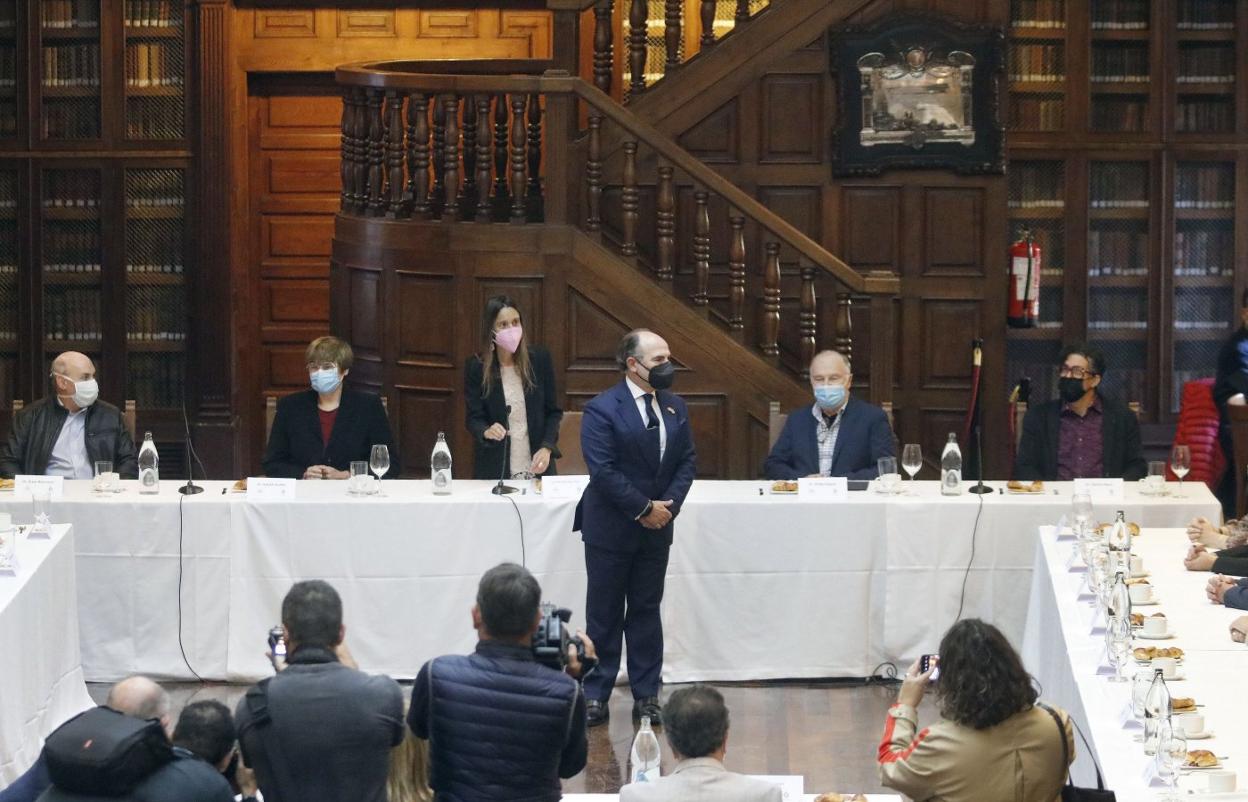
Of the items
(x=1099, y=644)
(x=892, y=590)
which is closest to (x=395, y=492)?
(x=892, y=590)

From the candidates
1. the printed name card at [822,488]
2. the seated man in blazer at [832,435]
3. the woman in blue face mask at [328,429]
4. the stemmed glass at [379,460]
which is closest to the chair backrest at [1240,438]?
the seated man in blazer at [832,435]

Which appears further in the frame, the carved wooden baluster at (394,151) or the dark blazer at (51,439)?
the carved wooden baluster at (394,151)

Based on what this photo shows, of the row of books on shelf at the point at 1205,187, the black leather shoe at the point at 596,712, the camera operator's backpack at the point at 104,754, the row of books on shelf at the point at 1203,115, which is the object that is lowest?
the black leather shoe at the point at 596,712

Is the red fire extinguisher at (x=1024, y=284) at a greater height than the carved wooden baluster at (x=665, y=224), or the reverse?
the carved wooden baluster at (x=665, y=224)

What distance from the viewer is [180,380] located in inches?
433

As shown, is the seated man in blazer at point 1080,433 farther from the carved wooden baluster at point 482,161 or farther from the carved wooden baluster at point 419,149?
the carved wooden baluster at point 419,149

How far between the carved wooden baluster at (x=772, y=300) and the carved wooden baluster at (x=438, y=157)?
1474mm

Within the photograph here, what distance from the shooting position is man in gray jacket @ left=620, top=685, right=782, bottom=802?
12.8 feet

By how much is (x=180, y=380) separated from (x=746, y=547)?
4.75 m

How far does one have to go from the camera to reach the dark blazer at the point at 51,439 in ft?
25.1

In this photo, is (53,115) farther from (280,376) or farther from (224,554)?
(224,554)

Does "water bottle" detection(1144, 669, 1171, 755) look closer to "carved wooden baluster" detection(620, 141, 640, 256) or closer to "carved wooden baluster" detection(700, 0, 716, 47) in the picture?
"carved wooden baluster" detection(620, 141, 640, 256)

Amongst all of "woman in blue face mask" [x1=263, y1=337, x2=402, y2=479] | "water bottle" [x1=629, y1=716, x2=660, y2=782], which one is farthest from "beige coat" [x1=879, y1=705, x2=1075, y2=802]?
"woman in blue face mask" [x1=263, y1=337, x2=402, y2=479]

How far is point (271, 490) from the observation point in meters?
7.21
